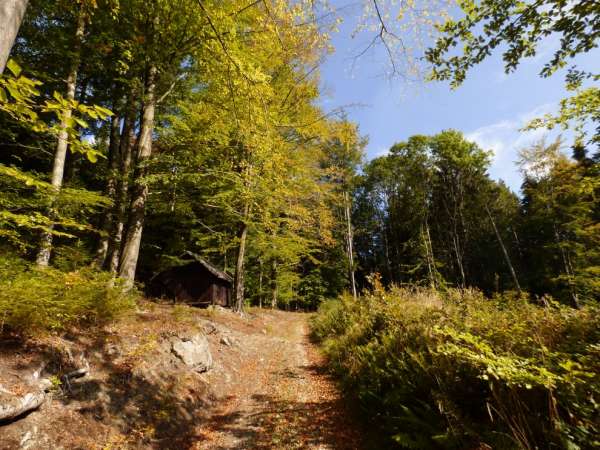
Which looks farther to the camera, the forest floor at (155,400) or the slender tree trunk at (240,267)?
the slender tree trunk at (240,267)

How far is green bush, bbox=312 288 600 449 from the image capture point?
2648 mm

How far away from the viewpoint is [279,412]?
5.68 meters

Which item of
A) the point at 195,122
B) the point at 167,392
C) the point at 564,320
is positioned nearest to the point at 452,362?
the point at 564,320

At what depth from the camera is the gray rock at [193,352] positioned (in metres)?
6.59

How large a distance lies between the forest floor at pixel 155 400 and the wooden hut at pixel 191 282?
34.9ft

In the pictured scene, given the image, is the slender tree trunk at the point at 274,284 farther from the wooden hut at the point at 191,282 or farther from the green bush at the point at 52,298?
the green bush at the point at 52,298

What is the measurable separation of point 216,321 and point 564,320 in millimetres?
9823

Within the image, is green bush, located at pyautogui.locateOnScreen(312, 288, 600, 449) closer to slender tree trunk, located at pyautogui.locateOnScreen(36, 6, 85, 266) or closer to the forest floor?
the forest floor

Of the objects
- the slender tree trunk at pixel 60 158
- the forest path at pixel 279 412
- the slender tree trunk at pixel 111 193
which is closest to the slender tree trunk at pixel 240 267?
the forest path at pixel 279 412

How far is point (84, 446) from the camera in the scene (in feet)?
12.4

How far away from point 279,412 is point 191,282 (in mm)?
14281

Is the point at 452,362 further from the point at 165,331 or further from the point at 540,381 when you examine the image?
the point at 165,331

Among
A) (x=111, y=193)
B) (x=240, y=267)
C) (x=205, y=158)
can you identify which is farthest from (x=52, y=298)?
(x=111, y=193)

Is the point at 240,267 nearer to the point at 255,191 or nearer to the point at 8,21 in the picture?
the point at 255,191
